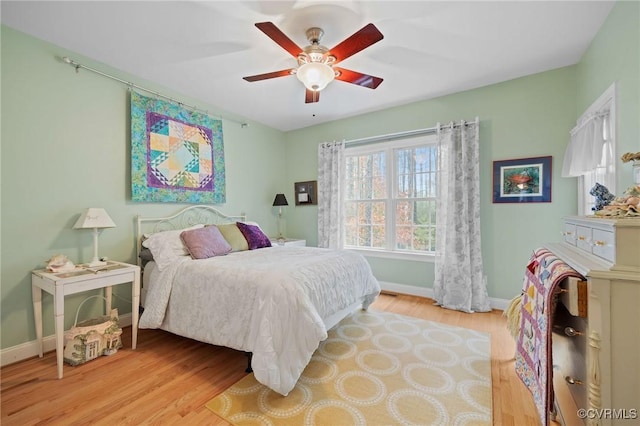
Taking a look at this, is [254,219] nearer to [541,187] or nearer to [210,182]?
[210,182]

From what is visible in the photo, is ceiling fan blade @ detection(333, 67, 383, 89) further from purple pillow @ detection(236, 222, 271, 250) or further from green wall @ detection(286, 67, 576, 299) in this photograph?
purple pillow @ detection(236, 222, 271, 250)

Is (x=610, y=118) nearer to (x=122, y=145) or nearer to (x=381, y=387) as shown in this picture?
(x=381, y=387)

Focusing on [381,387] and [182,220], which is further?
[182,220]

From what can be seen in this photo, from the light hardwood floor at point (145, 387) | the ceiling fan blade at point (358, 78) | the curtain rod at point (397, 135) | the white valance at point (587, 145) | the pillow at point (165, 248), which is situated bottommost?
the light hardwood floor at point (145, 387)

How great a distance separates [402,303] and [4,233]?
4.00 meters

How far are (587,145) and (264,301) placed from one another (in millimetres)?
3003

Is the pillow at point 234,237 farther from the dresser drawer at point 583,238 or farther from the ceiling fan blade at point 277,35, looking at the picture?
the dresser drawer at point 583,238

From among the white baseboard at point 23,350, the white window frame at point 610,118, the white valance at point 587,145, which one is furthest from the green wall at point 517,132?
the white baseboard at point 23,350

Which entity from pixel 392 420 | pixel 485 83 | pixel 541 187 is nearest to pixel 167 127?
pixel 392 420

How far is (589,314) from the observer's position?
112 cm

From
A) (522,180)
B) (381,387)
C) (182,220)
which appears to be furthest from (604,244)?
(182,220)

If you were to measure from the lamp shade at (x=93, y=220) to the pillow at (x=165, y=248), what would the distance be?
0.38 meters

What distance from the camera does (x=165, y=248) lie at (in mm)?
2600

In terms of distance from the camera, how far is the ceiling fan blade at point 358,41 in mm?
1704
